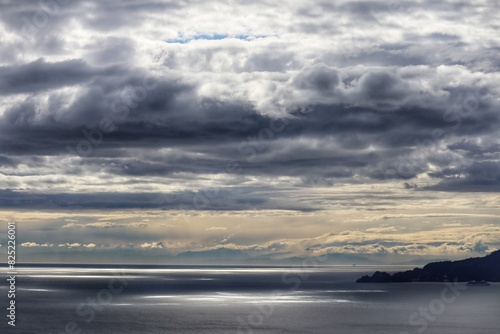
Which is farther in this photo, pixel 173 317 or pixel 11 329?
pixel 173 317

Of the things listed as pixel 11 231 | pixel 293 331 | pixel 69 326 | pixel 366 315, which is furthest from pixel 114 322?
pixel 11 231

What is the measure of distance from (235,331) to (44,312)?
6558 centimetres

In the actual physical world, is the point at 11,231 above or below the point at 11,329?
above

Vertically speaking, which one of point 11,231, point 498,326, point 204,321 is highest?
point 11,231

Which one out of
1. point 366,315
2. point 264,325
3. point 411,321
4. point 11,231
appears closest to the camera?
point 11,231

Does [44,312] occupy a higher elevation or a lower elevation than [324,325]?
higher

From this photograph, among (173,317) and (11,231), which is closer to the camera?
(11,231)

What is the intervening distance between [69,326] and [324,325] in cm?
6115

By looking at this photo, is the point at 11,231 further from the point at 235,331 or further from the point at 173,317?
the point at 173,317

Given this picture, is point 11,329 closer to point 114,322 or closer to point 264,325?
point 114,322

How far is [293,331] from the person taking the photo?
156 metres

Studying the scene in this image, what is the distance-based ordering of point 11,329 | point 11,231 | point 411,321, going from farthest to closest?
1. point 411,321
2. point 11,329
3. point 11,231

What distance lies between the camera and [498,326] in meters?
172

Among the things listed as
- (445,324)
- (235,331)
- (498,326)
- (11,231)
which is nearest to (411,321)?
(445,324)
